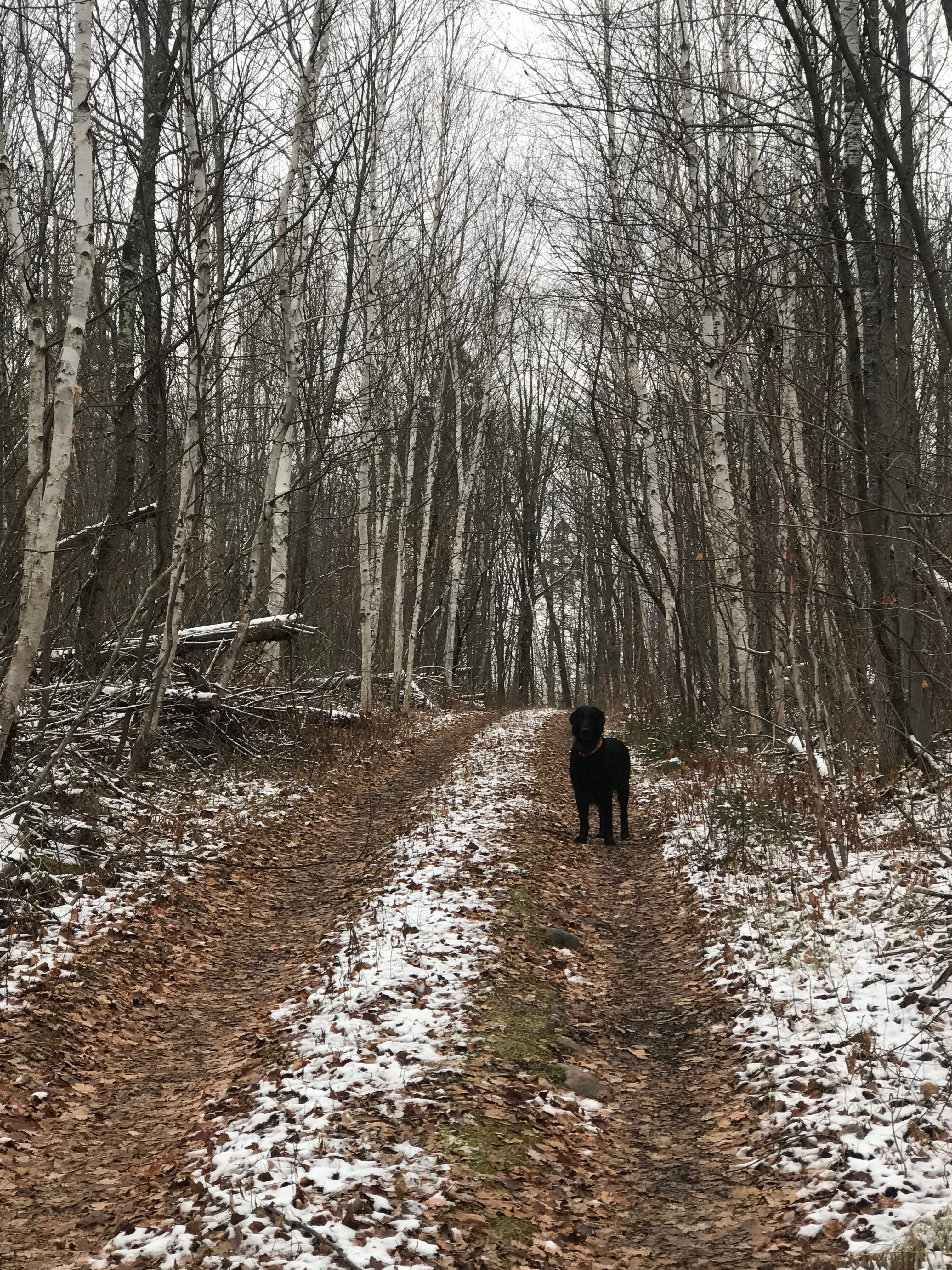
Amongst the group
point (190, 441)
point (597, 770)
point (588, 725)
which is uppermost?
point (190, 441)

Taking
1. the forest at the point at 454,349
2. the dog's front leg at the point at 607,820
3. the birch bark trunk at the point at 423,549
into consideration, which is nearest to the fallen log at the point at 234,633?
the forest at the point at 454,349

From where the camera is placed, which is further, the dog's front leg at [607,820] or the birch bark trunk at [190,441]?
the birch bark trunk at [190,441]

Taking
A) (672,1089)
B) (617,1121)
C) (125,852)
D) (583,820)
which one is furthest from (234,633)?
(617,1121)

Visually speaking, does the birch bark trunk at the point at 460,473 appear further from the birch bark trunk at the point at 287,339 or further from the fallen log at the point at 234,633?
the fallen log at the point at 234,633

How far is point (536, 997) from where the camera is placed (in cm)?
605

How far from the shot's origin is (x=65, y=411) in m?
7.23

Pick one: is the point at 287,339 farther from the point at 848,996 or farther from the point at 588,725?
the point at 848,996

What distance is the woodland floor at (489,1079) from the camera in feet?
12.4

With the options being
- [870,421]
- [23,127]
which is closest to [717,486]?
[870,421]

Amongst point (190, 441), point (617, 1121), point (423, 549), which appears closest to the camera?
point (617, 1121)

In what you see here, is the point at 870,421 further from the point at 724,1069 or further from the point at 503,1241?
the point at 503,1241

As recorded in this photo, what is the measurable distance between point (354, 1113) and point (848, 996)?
278 cm

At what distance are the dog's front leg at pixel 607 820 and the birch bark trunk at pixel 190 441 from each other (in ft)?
16.4

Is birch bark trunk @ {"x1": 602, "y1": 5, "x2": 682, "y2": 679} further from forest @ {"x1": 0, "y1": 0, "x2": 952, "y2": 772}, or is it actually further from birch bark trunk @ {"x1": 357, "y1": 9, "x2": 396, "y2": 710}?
birch bark trunk @ {"x1": 357, "y1": 9, "x2": 396, "y2": 710}
